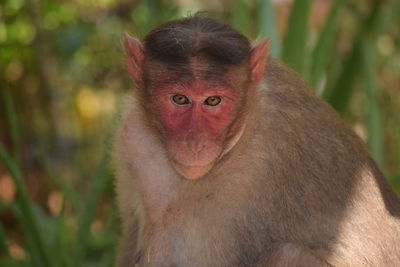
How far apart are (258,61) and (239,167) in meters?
0.46

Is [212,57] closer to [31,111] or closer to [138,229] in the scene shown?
[138,229]

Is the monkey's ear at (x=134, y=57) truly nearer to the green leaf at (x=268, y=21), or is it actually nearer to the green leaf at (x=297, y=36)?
the green leaf at (x=297, y=36)

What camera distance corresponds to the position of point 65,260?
4582 mm

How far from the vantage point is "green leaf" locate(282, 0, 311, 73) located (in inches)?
175

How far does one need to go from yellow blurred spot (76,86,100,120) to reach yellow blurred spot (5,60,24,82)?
2.18ft

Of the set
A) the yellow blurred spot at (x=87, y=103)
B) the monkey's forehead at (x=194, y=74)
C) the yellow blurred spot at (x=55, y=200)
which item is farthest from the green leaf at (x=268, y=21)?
the yellow blurred spot at (x=87, y=103)

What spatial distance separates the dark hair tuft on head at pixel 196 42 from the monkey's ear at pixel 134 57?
4cm

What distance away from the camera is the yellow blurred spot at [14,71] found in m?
7.84

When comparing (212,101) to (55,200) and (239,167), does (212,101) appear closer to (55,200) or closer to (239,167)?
(239,167)

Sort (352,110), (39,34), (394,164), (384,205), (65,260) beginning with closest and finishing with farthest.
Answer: (384,205) < (65,260) < (39,34) < (394,164) < (352,110)

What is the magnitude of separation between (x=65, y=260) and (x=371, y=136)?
1.89 metres

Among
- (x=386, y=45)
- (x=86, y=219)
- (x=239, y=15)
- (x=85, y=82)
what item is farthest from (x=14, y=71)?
(x=86, y=219)

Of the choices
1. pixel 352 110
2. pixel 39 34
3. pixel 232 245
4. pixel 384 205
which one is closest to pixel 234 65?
pixel 232 245

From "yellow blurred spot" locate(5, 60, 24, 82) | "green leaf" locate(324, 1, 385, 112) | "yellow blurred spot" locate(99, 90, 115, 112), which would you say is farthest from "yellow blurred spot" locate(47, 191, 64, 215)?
"green leaf" locate(324, 1, 385, 112)
